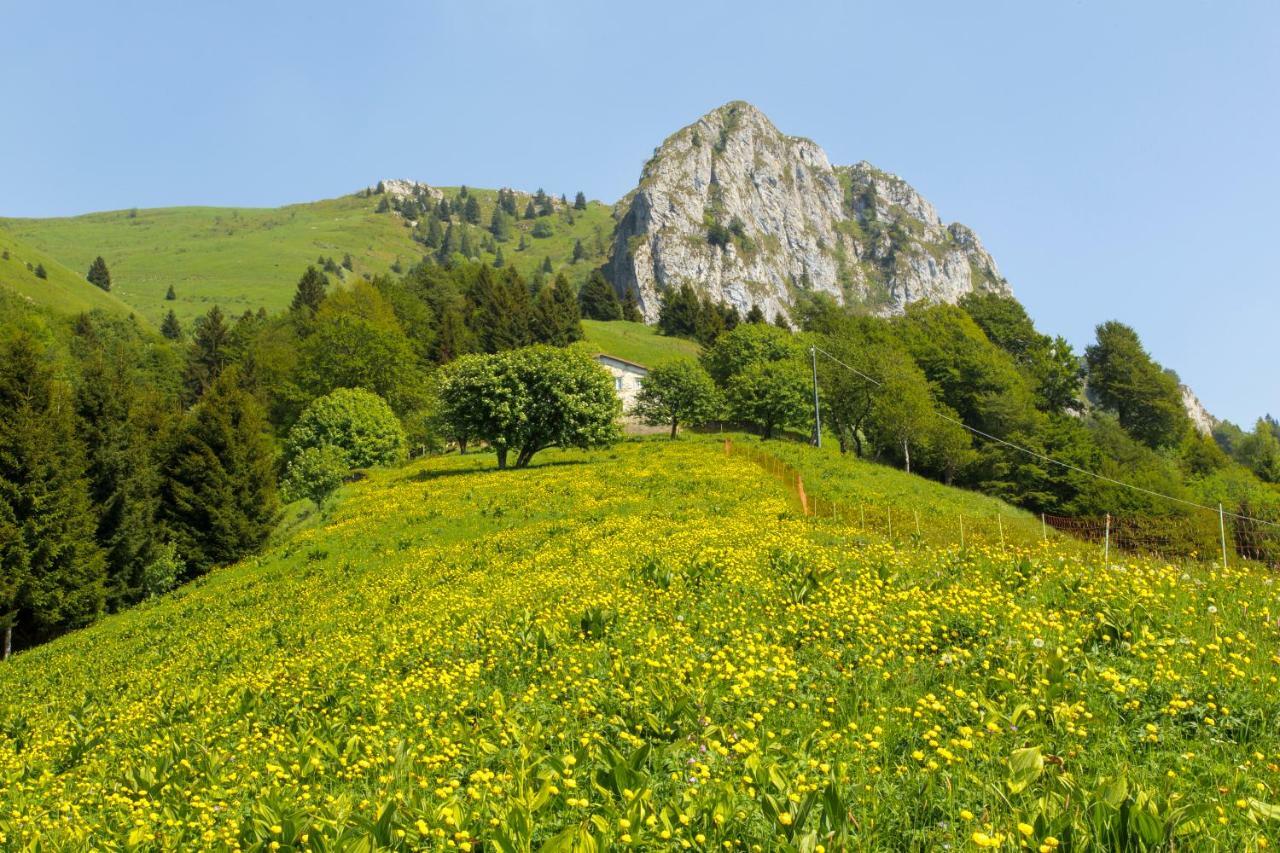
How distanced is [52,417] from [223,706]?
30.7 metres

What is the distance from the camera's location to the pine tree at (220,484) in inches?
1606

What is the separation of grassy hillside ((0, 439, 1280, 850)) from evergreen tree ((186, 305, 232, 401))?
105803 mm

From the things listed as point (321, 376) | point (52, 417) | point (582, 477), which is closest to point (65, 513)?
point (52, 417)

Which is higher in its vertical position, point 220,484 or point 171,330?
point 171,330

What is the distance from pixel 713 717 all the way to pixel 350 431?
210ft

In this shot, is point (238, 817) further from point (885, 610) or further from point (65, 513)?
point (65, 513)

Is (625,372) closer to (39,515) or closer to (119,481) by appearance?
(119,481)

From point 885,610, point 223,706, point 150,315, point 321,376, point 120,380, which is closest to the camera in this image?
point 885,610

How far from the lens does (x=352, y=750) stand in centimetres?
746

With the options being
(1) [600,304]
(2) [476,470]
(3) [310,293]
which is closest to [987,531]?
(2) [476,470]

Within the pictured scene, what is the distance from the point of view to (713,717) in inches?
279

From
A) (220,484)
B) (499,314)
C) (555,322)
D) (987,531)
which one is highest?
(499,314)

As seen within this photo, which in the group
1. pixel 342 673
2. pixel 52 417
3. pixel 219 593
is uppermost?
pixel 52 417

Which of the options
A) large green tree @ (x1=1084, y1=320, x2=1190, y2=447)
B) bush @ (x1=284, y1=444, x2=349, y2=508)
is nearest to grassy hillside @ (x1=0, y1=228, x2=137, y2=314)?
bush @ (x1=284, y1=444, x2=349, y2=508)
